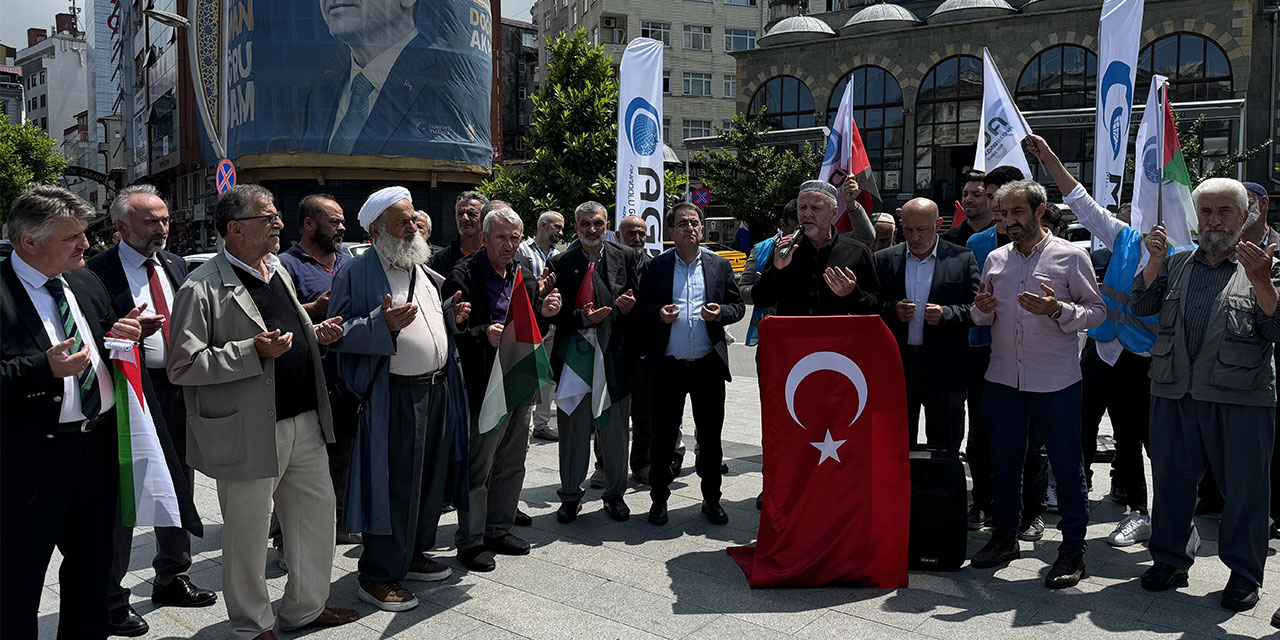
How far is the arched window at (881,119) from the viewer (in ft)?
139

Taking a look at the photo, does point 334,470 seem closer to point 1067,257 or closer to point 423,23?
point 1067,257

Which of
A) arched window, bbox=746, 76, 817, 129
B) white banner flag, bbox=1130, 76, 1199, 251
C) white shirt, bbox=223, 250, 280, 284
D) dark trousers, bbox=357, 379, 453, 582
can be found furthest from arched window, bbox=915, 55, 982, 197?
white shirt, bbox=223, 250, 280, 284

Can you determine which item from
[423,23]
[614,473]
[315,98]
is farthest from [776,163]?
[614,473]

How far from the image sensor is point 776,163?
1483 inches

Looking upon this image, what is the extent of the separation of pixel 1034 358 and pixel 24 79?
131 metres

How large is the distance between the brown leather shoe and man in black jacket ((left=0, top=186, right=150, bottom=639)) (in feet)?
3.96

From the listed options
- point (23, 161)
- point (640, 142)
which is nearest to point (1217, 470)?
point (640, 142)

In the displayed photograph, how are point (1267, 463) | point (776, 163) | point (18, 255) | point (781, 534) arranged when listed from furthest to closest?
1. point (776, 163)
2. point (781, 534)
3. point (1267, 463)
4. point (18, 255)

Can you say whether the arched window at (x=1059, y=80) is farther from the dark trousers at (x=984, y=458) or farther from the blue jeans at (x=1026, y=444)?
the blue jeans at (x=1026, y=444)

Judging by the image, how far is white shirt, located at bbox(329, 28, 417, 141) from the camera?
28.3 meters

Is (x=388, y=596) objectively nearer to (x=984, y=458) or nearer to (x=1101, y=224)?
(x=984, y=458)

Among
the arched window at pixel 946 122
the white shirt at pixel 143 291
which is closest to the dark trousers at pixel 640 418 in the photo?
the white shirt at pixel 143 291

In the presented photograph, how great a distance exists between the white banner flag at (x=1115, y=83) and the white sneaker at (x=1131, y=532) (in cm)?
280

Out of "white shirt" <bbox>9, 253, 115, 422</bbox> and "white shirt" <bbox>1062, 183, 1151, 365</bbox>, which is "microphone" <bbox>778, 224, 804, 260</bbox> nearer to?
"white shirt" <bbox>1062, 183, 1151, 365</bbox>
